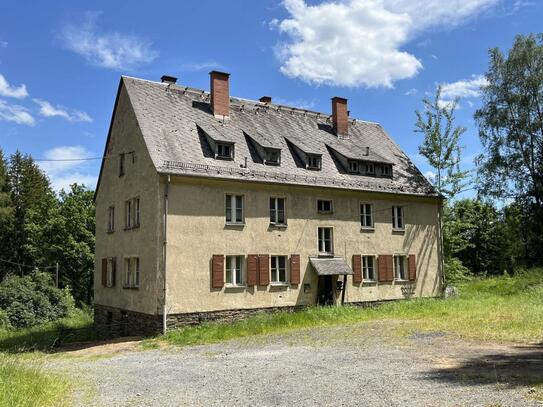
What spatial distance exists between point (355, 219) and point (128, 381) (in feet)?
52.8

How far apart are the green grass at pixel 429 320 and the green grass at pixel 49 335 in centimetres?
724

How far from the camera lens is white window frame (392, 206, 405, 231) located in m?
26.9

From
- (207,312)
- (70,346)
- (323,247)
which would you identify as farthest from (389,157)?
(70,346)

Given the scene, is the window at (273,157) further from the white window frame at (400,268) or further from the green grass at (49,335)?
the green grass at (49,335)

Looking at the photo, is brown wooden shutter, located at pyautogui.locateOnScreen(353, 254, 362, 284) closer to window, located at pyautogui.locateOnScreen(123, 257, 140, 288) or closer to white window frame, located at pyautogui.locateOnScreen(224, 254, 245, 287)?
white window frame, located at pyautogui.locateOnScreen(224, 254, 245, 287)

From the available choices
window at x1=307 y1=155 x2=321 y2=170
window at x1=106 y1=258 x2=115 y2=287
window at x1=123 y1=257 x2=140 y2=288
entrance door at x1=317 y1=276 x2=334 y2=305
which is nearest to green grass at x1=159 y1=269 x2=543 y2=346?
entrance door at x1=317 y1=276 x2=334 y2=305

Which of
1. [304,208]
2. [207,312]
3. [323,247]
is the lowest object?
[207,312]

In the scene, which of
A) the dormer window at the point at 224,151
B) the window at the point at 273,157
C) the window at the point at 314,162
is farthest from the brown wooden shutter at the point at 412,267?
the dormer window at the point at 224,151

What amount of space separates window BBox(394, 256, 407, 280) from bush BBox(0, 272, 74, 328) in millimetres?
20219

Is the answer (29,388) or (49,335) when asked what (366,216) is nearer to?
(49,335)

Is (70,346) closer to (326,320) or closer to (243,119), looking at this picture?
(326,320)

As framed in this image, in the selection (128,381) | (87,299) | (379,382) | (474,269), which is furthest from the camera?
(474,269)

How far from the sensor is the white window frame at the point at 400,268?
2677cm

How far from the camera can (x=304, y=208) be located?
78.0 ft
